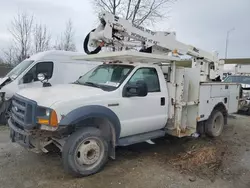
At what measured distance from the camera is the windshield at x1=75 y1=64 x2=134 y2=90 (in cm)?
464

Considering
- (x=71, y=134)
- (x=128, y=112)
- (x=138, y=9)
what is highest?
(x=138, y=9)

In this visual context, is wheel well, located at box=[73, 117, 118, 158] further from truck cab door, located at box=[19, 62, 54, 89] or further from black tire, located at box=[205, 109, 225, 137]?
truck cab door, located at box=[19, 62, 54, 89]

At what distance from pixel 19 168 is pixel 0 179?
1.50ft

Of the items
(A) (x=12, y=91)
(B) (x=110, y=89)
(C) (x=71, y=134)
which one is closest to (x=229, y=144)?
(B) (x=110, y=89)

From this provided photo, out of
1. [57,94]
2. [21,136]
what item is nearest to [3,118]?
[21,136]

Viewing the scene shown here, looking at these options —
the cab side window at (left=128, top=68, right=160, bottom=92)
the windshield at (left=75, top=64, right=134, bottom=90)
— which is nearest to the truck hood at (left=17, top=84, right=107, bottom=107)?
the windshield at (left=75, top=64, right=134, bottom=90)

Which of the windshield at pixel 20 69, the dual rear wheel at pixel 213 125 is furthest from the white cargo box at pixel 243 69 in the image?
the windshield at pixel 20 69

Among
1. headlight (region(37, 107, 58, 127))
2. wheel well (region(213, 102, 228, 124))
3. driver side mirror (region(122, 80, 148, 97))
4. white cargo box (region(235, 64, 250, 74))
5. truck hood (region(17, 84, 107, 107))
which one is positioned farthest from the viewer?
white cargo box (region(235, 64, 250, 74))

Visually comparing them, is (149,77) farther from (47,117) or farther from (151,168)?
(47,117)

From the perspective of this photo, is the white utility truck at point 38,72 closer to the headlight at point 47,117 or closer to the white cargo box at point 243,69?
the headlight at point 47,117

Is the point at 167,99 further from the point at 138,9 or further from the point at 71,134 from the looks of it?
the point at 138,9

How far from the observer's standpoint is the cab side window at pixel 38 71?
25.3 feet

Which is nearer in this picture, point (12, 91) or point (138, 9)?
point (12, 91)

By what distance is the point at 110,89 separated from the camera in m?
4.46
